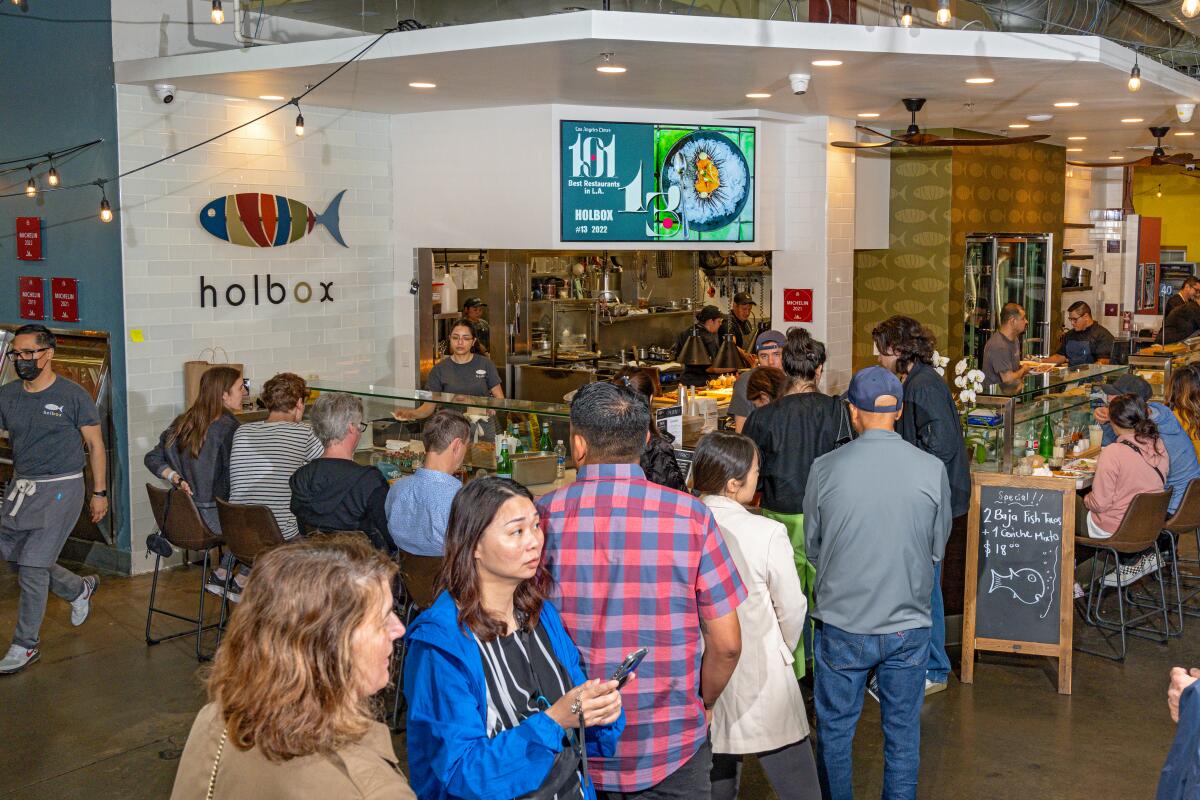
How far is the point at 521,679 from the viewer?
2.59m

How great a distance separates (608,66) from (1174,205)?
14991mm

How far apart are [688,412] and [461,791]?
5286 mm

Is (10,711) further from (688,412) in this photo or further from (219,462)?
(688,412)

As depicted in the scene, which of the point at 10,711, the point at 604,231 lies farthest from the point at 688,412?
the point at 10,711

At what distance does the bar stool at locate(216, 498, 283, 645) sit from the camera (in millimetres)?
5637

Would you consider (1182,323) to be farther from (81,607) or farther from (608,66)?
(81,607)

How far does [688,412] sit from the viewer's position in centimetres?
757

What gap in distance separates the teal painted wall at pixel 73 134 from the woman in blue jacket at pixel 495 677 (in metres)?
5.91

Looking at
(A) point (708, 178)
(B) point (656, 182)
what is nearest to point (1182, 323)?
(A) point (708, 178)

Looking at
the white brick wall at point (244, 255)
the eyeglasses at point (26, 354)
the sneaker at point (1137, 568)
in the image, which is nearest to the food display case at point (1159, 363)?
the sneaker at point (1137, 568)

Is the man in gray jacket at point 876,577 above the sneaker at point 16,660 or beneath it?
above

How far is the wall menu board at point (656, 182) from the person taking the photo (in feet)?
28.3

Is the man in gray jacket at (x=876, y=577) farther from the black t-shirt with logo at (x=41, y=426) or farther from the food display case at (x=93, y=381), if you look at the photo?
the food display case at (x=93, y=381)

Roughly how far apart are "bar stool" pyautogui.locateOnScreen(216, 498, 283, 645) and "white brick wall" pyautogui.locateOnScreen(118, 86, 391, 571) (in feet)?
8.00
